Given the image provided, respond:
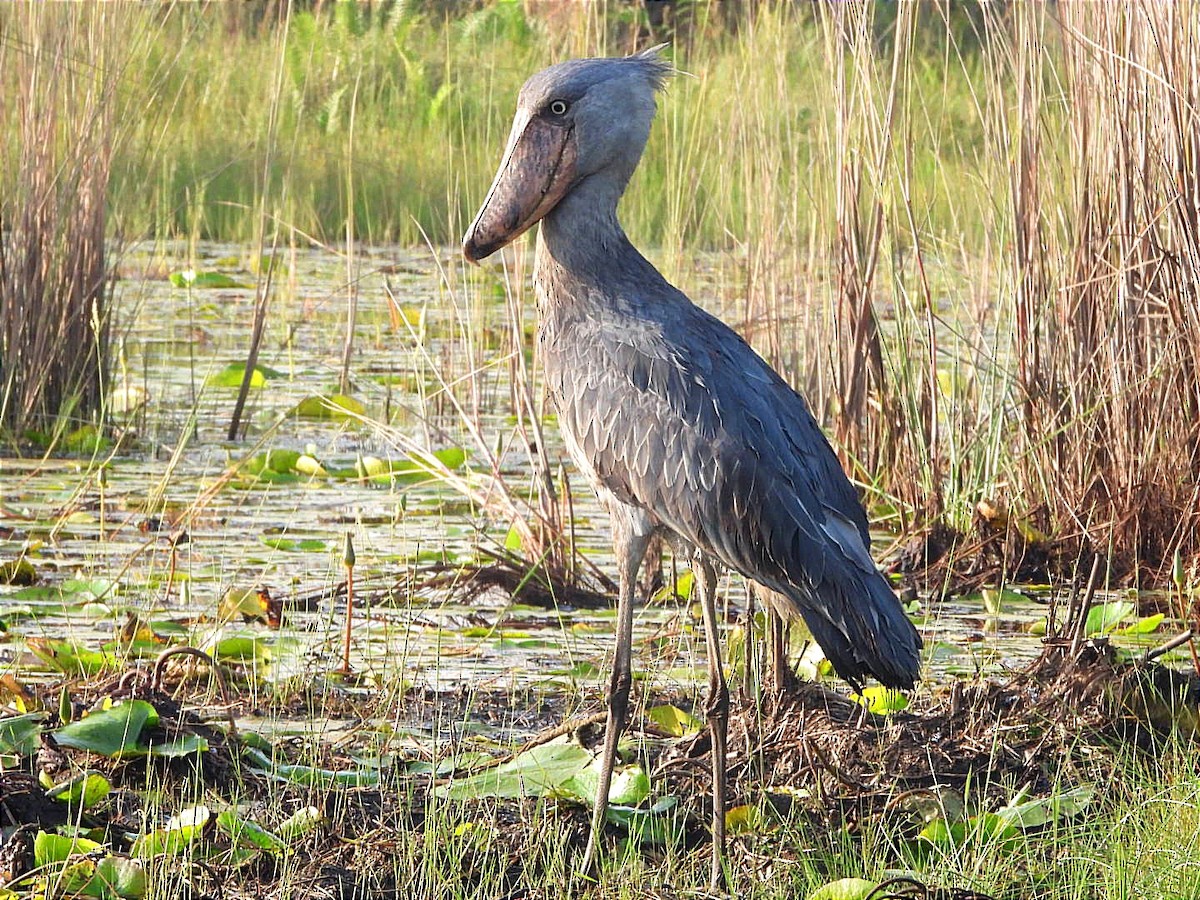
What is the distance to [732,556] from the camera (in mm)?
3375

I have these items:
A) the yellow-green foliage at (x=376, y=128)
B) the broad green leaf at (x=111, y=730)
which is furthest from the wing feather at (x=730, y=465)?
the yellow-green foliage at (x=376, y=128)

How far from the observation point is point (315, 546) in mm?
4777

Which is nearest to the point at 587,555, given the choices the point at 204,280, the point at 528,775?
the point at 528,775

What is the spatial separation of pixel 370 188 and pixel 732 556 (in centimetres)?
684

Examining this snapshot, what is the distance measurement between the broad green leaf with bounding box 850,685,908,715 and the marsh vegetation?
3.8 inches

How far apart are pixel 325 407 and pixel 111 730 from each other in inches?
118

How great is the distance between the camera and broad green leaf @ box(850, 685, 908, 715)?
3776 mm

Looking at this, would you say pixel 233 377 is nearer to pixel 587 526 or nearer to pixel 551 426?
pixel 551 426

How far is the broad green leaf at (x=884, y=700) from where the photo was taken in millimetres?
3776

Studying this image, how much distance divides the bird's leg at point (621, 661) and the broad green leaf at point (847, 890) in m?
0.48

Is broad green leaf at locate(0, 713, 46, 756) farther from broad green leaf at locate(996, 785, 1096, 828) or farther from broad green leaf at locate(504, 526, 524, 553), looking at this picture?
broad green leaf at locate(996, 785, 1096, 828)

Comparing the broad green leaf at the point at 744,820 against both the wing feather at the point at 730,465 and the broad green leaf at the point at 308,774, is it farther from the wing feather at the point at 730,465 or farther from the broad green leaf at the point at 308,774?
the broad green leaf at the point at 308,774

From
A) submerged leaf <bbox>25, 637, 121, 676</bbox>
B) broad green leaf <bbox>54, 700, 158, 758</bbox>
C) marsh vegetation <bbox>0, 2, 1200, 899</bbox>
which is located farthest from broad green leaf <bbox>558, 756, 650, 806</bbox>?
submerged leaf <bbox>25, 637, 121, 676</bbox>

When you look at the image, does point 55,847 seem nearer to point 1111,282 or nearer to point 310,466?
point 310,466
